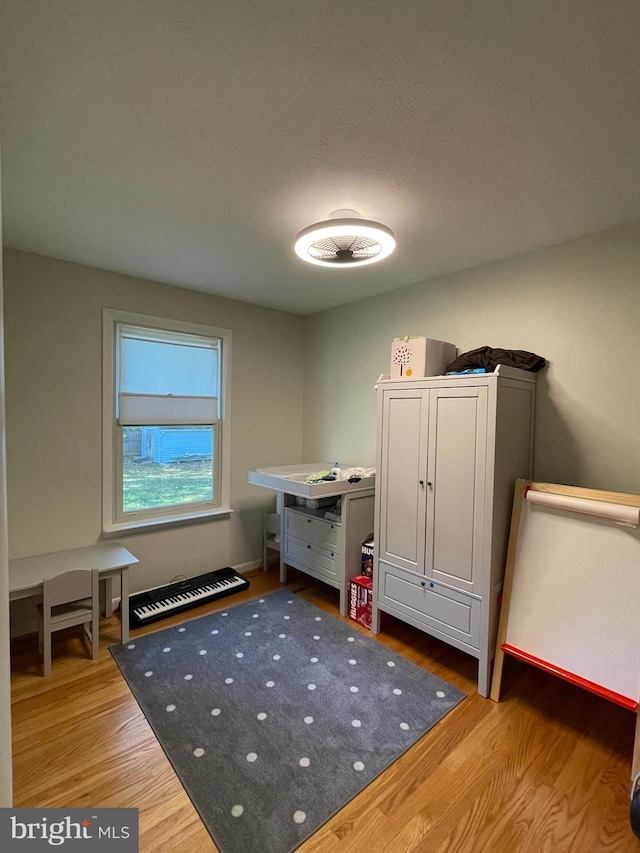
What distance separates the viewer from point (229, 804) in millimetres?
1487

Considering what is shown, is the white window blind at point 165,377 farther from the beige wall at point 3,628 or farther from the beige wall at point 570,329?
the beige wall at point 3,628

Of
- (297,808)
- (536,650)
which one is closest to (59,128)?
(297,808)

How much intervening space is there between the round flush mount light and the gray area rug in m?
2.34

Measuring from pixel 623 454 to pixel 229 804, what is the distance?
2445mm

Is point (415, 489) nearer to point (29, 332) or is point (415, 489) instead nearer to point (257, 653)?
point (257, 653)

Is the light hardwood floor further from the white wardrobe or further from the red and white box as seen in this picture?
the red and white box

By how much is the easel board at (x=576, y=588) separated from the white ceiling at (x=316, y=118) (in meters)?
1.49

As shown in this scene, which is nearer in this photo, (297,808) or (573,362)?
(297,808)

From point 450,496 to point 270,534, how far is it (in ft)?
6.39

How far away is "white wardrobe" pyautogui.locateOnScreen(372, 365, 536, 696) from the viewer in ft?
7.00

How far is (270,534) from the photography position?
3674 millimetres

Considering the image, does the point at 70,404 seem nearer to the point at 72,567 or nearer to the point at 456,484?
the point at 72,567

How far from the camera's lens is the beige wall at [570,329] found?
6.85 feet

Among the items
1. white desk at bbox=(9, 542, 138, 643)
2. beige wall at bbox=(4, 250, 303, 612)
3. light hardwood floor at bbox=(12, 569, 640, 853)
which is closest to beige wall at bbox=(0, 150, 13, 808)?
light hardwood floor at bbox=(12, 569, 640, 853)
